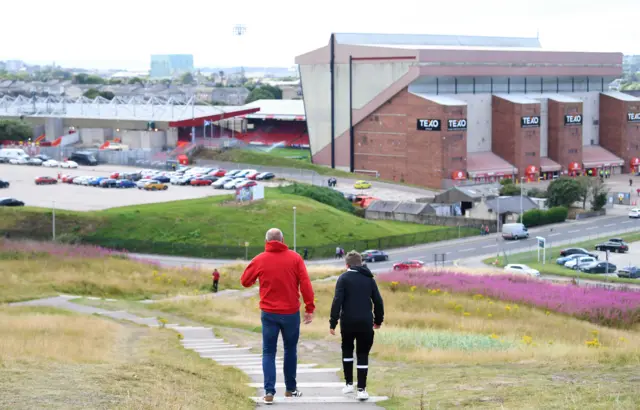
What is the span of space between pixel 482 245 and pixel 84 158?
47.2m

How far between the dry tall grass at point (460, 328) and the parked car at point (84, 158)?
64755mm

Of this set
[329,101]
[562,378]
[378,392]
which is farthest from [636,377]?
[329,101]

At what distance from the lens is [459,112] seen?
91875 millimetres

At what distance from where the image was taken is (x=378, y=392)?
1183 cm

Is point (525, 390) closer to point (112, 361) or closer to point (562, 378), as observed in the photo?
point (562, 378)

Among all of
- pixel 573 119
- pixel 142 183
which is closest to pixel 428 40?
pixel 573 119

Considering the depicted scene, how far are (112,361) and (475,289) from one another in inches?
857

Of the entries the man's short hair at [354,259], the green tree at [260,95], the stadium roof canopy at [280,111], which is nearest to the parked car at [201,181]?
the stadium roof canopy at [280,111]

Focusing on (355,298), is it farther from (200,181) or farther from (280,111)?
(280,111)

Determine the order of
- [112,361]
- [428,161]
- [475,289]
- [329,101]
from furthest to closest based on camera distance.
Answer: [329,101]
[428,161]
[475,289]
[112,361]

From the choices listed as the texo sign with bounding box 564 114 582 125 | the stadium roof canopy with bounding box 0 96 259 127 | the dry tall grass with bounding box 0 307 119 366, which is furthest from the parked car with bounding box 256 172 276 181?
the dry tall grass with bounding box 0 307 119 366

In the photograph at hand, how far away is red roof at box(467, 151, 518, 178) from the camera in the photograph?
94819 mm

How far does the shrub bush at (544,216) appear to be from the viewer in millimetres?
71188

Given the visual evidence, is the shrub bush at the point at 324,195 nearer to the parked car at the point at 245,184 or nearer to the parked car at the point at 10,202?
the parked car at the point at 245,184
